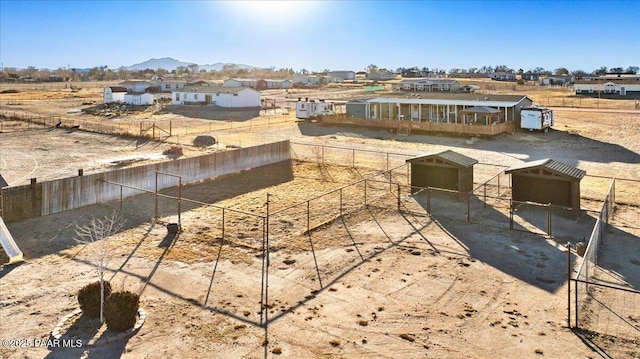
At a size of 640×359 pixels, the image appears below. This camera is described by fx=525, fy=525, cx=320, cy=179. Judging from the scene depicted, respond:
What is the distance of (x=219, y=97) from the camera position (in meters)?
89.8

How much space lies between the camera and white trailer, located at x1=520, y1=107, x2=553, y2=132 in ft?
177

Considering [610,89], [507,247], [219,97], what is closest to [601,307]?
[507,247]

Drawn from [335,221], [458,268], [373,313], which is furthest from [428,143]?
[373,313]

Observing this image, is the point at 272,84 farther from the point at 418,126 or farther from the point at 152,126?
the point at 418,126

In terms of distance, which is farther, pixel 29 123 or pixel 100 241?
pixel 29 123

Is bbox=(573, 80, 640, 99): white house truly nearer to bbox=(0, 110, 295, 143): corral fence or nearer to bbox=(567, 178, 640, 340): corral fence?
bbox=(0, 110, 295, 143): corral fence

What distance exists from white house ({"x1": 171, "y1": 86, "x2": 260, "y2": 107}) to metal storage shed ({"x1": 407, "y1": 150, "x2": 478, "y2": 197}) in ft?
206

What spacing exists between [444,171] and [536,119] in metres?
29.9

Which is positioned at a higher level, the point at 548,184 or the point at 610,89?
the point at 610,89

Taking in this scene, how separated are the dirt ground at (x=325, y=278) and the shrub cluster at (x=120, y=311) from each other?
0.45 metres

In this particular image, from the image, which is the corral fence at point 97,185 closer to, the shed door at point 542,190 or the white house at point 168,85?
the shed door at point 542,190

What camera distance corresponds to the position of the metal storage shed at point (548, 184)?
2467 centimetres

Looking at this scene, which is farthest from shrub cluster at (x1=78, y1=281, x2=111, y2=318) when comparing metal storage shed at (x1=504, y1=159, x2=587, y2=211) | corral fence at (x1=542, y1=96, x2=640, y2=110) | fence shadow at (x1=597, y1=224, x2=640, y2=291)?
corral fence at (x1=542, y1=96, x2=640, y2=110)

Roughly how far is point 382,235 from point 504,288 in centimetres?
644
